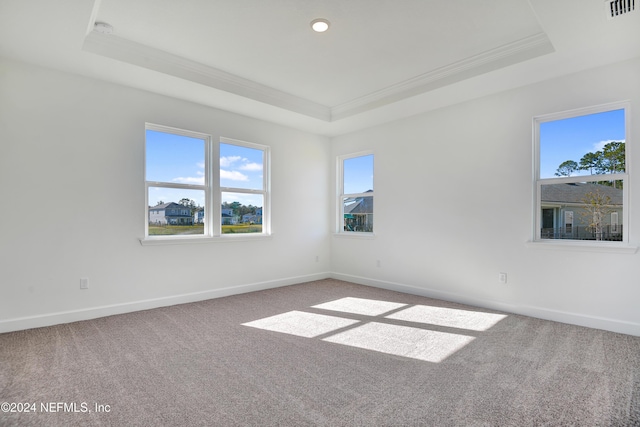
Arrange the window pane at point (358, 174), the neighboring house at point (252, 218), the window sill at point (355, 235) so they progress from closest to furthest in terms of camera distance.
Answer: the neighboring house at point (252, 218) < the window sill at point (355, 235) < the window pane at point (358, 174)

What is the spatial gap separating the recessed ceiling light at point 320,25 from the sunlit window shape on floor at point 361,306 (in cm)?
296

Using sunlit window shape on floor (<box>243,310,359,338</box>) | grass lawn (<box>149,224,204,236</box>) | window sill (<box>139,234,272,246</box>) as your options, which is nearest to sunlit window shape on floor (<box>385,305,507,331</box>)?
sunlit window shape on floor (<box>243,310,359,338</box>)

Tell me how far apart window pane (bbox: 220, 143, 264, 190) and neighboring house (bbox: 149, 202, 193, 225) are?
645 mm

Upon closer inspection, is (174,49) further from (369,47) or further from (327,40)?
(369,47)

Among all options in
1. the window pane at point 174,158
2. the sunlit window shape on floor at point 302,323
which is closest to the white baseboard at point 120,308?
the sunlit window shape on floor at point 302,323

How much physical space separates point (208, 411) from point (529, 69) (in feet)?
13.4

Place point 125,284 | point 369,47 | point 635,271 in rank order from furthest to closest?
point 125,284 → point 369,47 → point 635,271

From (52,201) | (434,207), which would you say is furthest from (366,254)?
(52,201)

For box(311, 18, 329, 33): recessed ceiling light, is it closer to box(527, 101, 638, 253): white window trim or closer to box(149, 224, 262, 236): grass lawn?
box(527, 101, 638, 253): white window trim

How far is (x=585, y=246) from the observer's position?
3275 millimetres

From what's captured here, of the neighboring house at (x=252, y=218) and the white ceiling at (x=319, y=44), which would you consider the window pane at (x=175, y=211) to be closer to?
the neighboring house at (x=252, y=218)

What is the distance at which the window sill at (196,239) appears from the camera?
3905mm

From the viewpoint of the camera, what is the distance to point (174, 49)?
3291 millimetres

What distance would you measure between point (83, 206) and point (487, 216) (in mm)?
4615
